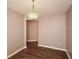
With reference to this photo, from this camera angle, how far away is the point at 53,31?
525 cm

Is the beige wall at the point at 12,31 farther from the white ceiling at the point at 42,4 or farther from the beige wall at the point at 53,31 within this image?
the beige wall at the point at 53,31

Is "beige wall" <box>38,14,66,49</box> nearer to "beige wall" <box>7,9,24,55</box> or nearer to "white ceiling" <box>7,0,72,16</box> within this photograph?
"white ceiling" <box>7,0,72,16</box>

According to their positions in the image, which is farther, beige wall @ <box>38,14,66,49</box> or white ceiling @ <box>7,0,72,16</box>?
beige wall @ <box>38,14,66,49</box>

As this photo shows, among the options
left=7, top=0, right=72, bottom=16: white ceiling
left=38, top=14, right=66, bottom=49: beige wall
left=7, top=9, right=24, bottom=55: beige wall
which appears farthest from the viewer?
left=38, top=14, right=66, bottom=49: beige wall

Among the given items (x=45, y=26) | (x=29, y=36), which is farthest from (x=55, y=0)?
(x=29, y=36)

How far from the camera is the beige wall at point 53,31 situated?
4.80m

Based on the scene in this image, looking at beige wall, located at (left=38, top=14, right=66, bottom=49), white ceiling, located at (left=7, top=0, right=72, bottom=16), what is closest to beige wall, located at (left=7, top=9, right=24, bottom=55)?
white ceiling, located at (left=7, top=0, right=72, bottom=16)

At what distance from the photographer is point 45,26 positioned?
18.7 ft

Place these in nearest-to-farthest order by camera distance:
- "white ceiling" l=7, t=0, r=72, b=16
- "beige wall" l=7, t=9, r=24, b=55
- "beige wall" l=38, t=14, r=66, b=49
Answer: "white ceiling" l=7, t=0, r=72, b=16 < "beige wall" l=7, t=9, r=24, b=55 < "beige wall" l=38, t=14, r=66, b=49

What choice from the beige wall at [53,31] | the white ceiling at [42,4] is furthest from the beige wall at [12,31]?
the beige wall at [53,31]

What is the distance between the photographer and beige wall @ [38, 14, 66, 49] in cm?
480

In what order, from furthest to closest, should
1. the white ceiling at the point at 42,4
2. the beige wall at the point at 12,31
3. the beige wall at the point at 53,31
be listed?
1. the beige wall at the point at 53,31
2. the beige wall at the point at 12,31
3. the white ceiling at the point at 42,4

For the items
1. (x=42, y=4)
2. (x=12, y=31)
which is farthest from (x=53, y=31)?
(x=12, y=31)
